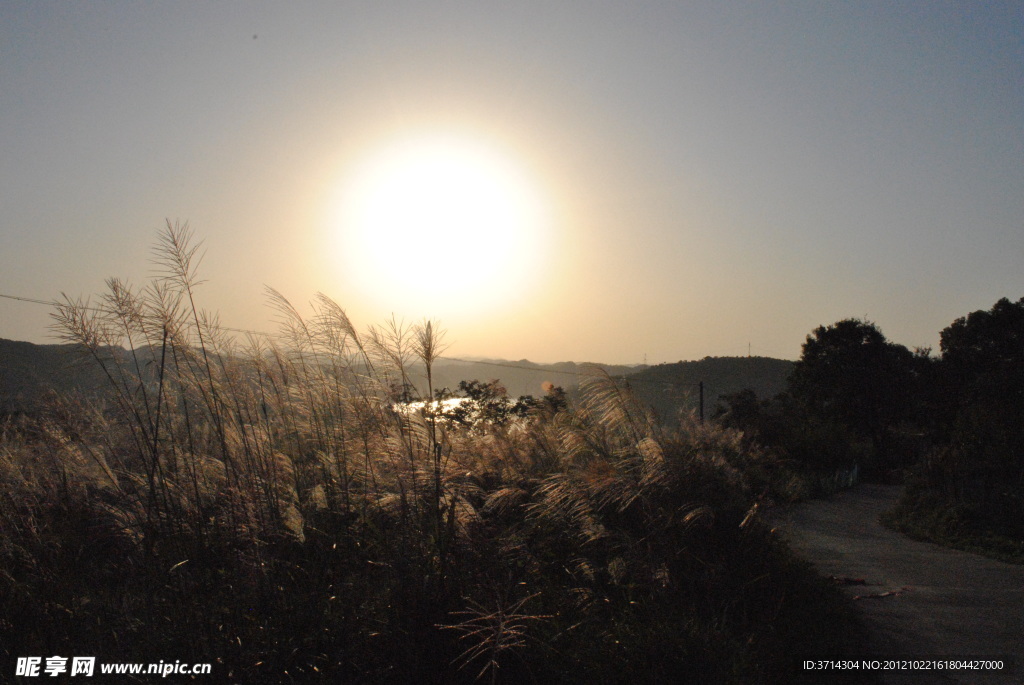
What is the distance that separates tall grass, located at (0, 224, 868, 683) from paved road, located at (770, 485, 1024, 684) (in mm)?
604

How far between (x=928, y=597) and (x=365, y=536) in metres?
5.18

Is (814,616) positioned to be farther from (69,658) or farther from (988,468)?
(988,468)

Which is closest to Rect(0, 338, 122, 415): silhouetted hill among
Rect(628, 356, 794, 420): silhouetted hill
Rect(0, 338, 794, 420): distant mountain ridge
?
Rect(0, 338, 794, 420): distant mountain ridge

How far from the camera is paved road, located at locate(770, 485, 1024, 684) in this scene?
4281 mm

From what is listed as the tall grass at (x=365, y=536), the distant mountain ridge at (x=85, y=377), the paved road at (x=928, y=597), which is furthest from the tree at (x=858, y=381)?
the tall grass at (x=365, y=536)

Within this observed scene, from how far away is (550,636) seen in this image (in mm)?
3229

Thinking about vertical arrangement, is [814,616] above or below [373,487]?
below

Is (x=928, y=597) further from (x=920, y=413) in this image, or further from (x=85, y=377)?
(x=920, y=413)

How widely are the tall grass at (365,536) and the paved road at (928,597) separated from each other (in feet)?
1.98

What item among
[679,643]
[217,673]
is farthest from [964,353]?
[217,673]

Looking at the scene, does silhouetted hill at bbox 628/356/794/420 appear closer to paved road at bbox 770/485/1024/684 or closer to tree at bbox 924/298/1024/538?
tree at bbox 924/298/1024/538

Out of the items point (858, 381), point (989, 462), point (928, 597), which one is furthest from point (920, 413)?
point (928, 597)

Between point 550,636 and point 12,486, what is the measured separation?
3.65 m

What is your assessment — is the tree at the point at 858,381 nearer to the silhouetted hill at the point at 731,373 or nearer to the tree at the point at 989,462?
A: the silhouetted hill at the point at 731,373
